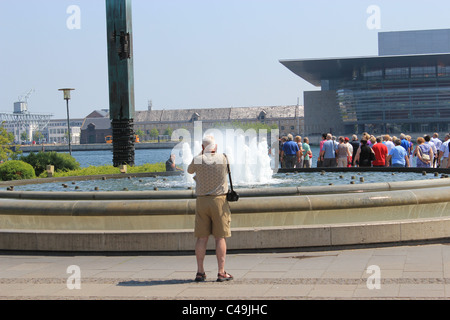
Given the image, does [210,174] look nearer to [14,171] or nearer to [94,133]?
[14,171]

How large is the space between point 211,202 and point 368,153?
11.4 metres

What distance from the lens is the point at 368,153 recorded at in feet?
60.6

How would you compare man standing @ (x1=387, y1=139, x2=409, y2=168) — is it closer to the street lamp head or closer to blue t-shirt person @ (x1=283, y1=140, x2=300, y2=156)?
blue t-shirt person @ (x1=283, y1=140, x2=300, y2=156)

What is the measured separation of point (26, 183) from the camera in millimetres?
15859

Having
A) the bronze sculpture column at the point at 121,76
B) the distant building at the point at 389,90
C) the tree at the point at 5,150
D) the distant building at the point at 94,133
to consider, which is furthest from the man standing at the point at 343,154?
the distant building at the point at 94,133

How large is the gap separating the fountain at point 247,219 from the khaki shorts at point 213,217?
173 centimetres

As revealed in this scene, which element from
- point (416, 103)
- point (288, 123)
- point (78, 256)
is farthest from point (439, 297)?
point (288, 123)

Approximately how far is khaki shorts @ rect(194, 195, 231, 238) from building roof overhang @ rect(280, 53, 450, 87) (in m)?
108

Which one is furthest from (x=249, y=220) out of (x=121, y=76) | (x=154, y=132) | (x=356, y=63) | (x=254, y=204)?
(x=154, y=132)

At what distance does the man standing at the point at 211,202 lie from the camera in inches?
306

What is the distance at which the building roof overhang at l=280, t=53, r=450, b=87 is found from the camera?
376ft

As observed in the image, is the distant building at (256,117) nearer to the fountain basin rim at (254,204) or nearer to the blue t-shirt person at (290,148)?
the blue t-shirt person at (290,148)
